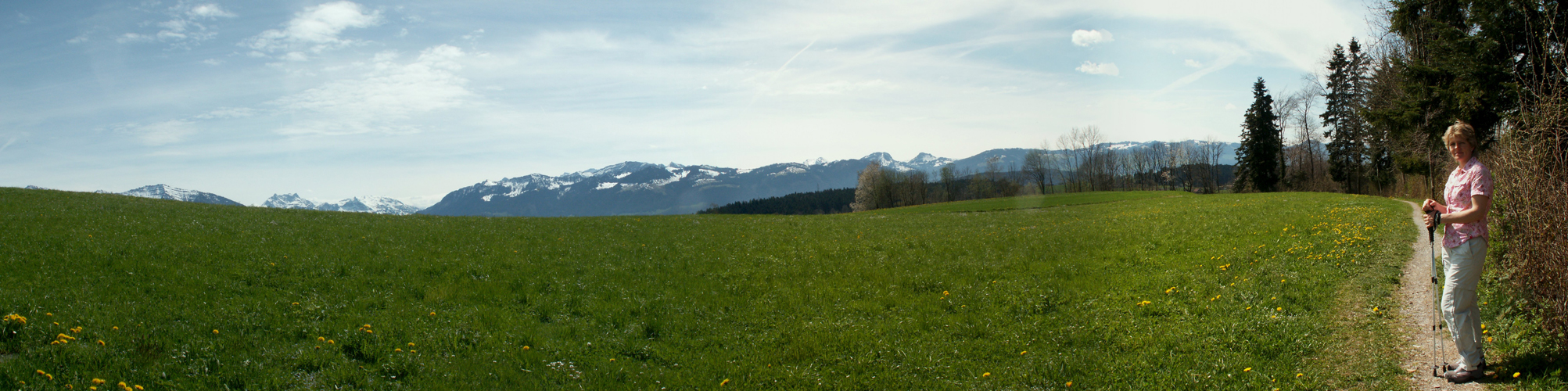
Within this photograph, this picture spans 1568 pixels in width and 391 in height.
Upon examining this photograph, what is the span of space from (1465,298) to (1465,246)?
60 cm

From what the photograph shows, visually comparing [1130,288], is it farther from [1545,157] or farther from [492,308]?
[492,308]

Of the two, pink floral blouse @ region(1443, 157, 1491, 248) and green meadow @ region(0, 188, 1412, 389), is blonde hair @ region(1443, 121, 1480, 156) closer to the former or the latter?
pink floral blouse @ region(1443, 157, 1491, 248)

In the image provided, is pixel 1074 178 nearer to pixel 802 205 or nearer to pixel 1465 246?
pixel 802 205

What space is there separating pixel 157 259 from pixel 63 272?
1.55 metres

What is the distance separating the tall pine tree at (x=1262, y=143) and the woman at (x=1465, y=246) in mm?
75317

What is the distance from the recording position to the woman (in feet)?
22.1

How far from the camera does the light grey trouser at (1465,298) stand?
680cm

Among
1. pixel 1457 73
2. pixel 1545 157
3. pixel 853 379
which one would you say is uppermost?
pixel 1457 73

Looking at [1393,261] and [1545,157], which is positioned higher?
[1545,157]

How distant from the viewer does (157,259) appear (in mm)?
13398


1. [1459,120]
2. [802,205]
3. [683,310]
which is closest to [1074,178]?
[802,205]

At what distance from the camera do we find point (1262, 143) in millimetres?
68625

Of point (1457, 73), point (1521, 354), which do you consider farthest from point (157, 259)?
point (1457, 73)

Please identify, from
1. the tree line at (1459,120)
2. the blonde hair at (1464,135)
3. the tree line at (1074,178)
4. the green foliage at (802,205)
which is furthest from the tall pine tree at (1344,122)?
the green foliage at (802,205)
